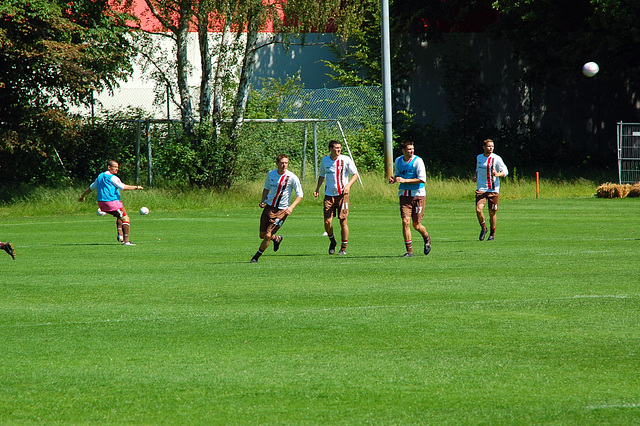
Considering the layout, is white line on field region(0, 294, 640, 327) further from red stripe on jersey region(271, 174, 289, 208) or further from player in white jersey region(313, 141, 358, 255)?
player in white jersey region(313, 141, 358, 255)

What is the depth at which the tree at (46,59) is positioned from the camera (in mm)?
25391

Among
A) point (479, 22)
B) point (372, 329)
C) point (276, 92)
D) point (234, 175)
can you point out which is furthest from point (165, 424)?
point (479, 22)

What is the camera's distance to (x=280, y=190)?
46.8 feet

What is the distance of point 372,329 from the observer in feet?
26.8

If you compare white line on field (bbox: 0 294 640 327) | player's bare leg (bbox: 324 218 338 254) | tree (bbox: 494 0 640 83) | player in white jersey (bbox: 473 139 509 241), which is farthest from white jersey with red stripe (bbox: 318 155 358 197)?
tree (bbox: 494 0 640 83)

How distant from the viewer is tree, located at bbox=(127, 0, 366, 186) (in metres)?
27.1

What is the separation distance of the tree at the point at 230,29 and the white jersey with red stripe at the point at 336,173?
12697 mm

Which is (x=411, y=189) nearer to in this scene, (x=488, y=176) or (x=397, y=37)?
(x=488, y=176)

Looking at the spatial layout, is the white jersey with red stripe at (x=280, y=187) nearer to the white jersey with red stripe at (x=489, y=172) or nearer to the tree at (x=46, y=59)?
the white jersey with red stripe at (x=489, y=172)

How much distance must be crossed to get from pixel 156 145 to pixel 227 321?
74.3ft

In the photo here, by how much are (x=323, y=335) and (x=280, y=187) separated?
6.54 meters

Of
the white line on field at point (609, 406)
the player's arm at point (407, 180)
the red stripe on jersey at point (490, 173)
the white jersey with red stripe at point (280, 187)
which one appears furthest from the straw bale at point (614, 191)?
the white line on field at point (609, 406)

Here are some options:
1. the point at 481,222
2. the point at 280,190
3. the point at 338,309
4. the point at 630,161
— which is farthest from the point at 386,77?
the point at 338,309

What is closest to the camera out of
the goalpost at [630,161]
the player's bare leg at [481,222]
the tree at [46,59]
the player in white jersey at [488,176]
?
the player's bare leg at [481,222]
